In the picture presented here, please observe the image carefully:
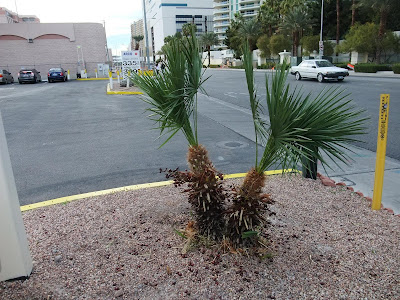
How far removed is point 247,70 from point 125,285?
189 cm

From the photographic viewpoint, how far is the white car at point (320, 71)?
2414 cm

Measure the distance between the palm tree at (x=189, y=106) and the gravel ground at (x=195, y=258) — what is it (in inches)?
12.7

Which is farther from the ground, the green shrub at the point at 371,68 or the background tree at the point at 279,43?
the background tree at the point at 279,43

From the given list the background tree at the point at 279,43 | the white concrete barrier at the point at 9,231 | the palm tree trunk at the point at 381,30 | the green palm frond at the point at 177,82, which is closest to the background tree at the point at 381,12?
the palm tree trunk at the point at 381,30

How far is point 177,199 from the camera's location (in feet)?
14.1

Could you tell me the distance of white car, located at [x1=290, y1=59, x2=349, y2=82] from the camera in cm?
2414

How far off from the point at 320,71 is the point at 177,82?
23.5 m

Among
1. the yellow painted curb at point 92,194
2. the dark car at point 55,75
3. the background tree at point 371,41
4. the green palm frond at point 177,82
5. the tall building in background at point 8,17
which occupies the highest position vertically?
the tall building in background at point 8,17

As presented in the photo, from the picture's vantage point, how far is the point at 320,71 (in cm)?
2448

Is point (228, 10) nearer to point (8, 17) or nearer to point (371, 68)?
point (8, 17)

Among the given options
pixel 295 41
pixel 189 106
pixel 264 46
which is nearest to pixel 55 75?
pixel 295 41

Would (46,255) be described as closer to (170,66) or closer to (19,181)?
(170,66)

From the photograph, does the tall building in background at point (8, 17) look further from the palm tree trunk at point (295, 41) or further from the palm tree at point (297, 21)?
the palm tree trunk at point (295, 41)

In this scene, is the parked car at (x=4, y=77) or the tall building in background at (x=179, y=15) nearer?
the parked car at (x=4, y=77)
